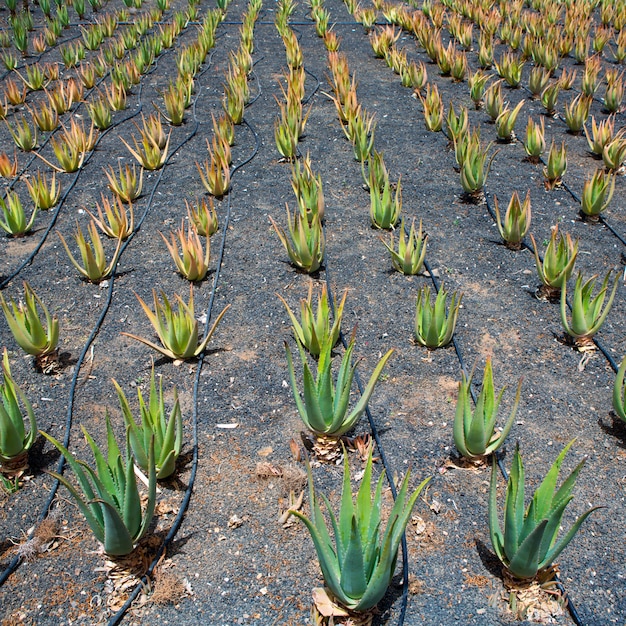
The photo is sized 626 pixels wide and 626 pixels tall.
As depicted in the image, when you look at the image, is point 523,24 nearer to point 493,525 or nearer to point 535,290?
point 535,290

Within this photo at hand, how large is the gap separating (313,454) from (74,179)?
3.25 m

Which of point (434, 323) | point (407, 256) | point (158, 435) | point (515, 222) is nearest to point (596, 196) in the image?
point (515, 222)

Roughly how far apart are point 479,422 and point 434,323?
2.47ft

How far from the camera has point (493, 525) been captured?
Answer: 183cm

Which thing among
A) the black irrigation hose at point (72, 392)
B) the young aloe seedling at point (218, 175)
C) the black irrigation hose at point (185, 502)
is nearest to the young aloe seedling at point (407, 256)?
the black irrigation hose at point (185, 502)

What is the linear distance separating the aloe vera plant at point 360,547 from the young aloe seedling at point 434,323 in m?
1.24

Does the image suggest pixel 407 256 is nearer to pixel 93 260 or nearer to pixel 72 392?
pixel 93 260

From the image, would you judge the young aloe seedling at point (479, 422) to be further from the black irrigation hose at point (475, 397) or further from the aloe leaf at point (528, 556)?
the aloe leaf at point (528, 556)

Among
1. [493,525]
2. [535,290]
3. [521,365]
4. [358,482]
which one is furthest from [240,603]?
[535,290]

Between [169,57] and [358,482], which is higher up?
[169,57]

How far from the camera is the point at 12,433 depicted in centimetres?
212

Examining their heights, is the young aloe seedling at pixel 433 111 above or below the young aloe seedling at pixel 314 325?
above

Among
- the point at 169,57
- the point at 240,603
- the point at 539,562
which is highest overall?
the point at 169,57

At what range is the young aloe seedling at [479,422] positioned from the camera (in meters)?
2.08
